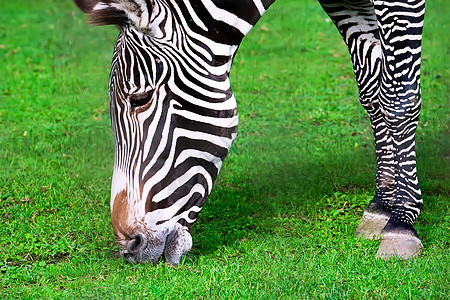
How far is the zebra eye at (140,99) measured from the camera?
4156 millimetres

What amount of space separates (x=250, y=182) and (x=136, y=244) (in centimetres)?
253

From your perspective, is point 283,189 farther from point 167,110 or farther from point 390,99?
point 167,110

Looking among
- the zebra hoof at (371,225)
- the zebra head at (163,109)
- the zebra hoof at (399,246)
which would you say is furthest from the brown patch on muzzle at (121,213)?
the zebra hoof at (371,225)

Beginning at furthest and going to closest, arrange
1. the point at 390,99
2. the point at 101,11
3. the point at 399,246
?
the point at 390,99
the point at 399,246
the point at 101,11

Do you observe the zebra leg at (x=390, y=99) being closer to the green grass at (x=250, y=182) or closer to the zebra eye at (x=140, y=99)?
the green grass at (x=250, y=182)

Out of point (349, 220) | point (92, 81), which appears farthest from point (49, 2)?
point (349, 220)

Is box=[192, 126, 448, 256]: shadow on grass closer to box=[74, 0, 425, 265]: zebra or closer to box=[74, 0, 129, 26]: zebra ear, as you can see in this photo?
box=[74, 0, 425, 265]: zebra

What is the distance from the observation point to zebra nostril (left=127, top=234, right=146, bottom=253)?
4211 mm

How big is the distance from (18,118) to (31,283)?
4292 mm

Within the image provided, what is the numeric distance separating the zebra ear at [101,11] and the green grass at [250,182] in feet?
5.72

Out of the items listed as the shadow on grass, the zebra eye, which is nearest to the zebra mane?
the zebra eye

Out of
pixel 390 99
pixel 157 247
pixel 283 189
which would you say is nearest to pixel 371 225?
pixel 390 99

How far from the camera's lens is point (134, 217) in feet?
13.6

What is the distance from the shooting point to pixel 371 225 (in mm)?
5297
